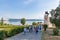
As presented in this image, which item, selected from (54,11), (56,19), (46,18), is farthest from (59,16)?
(46,18)

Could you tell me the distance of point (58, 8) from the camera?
20.3 m

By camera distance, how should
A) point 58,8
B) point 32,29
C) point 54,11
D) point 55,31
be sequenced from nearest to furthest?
point 55,31 → point 58,8 → point 54,11 → point 32,29

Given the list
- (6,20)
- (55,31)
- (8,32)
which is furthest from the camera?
(6,20)

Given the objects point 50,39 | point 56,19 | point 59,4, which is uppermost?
point 59,4

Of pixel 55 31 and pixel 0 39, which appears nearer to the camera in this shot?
pixel 0 39

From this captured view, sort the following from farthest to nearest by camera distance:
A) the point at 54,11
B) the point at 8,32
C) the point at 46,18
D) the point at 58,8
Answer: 1. the point at 46,18
2. the point at 54,11
3. the point at 58,8
4. the point at 8,32

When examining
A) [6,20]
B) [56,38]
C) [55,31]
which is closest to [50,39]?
[56,38]

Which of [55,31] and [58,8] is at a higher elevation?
[58,8]

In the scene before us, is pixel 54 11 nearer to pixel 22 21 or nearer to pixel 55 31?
pixel 55 31

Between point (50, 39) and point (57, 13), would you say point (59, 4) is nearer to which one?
point (57, 13)

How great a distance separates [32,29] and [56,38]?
12.4m

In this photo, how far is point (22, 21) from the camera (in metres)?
49.5

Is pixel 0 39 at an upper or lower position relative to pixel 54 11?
lower

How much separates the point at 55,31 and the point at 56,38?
212 cm
